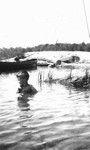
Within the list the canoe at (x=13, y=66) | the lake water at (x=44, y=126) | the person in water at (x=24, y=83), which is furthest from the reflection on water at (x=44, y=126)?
the canoe at (x=13, y=66)

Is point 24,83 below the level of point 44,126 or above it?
above

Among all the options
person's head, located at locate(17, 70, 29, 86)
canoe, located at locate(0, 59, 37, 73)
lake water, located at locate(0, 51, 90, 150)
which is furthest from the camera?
canoe, located at locate(0, 59, 37, 73)

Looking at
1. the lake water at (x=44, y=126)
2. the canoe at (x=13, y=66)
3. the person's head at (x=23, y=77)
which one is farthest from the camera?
the canoe at (x=13, y=66)

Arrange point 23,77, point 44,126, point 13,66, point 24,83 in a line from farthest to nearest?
1. point 13,66
2. point 24,83
3. point 23,77
4. point 44,126

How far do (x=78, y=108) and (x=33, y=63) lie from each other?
31366 millimetres

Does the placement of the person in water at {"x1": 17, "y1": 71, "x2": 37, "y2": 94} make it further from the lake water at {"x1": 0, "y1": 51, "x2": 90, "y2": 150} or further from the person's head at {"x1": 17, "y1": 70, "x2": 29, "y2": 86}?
the lake water at {"x1": 0, "y1": 51, "x2": 90, "y2": 150}

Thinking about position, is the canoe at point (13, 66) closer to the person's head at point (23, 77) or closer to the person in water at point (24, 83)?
the person in water at point (24, 83)

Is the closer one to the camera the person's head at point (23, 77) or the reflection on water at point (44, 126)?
the reflection on water at point (44, 126)

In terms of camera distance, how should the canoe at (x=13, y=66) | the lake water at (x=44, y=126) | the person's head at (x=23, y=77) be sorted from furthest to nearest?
the canoe at (x=13, y=66), the person's head at (x=23, y=77), the lake water at (x=44, y=126)

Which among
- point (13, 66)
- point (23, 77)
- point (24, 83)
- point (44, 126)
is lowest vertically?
point (44, 126)

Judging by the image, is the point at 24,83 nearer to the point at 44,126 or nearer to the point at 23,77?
the point at 23,77

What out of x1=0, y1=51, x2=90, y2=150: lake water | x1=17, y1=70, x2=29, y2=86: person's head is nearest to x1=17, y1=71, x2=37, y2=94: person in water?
x1=17, y1=70, x2=29, y2=86: person's head

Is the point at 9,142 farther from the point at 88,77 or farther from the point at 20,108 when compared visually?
the point at 88,77

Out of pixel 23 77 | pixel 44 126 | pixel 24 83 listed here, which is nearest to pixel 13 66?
pixel 24 83
